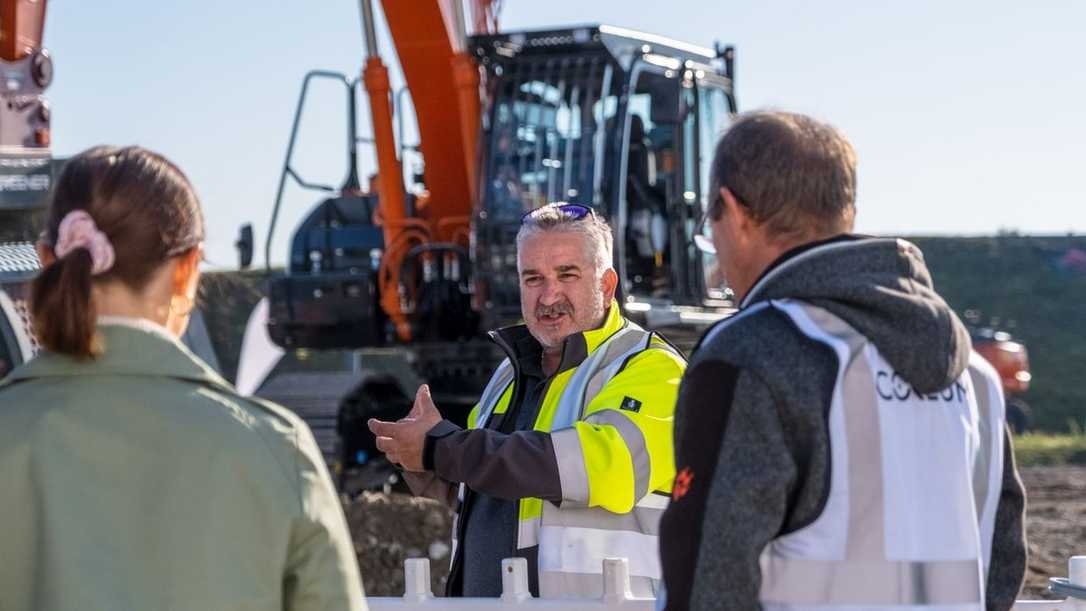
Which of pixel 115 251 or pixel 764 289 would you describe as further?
pixel 764 289

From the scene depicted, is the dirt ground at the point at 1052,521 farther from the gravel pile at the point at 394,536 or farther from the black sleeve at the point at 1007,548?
the black sleeve at the point at 1007,548

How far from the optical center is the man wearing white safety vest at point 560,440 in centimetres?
377

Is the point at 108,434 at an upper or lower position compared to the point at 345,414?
upper

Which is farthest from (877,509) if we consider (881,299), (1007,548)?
(1007,548)

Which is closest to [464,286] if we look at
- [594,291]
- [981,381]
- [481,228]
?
[481,228]

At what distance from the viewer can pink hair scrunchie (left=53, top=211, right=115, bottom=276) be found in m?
2.42

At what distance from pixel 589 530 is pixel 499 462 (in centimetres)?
34

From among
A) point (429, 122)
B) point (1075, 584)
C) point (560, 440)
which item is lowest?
point (1075, 584)

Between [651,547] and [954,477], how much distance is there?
1385 mm

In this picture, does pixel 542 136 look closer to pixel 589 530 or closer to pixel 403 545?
pixel 403 545

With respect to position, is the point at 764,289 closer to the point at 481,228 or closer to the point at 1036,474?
Answer: the point at 481,228

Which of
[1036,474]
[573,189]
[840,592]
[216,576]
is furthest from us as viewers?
[1036,474]

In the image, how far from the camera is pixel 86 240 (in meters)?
2.42

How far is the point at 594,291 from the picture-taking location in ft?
14.1
